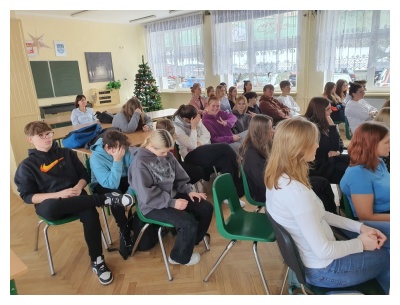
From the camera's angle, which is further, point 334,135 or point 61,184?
point 334,135

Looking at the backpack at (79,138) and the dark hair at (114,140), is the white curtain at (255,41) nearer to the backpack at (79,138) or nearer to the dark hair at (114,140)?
the backpack at (79,138)

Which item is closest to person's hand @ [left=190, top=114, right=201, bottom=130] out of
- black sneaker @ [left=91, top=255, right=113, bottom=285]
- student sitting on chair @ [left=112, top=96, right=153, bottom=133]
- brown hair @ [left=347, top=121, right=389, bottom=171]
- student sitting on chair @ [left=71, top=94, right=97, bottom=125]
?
student sitting on chair @ [left=112, top=96, right=153, bottom=133]

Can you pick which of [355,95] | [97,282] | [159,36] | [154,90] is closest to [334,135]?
[355,95]

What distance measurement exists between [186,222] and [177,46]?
265 inches

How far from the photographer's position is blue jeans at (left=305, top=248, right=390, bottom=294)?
1300 mm

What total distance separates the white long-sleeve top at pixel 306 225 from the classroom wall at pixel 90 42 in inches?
253

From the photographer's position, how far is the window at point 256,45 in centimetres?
598

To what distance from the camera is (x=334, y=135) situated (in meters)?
2.78

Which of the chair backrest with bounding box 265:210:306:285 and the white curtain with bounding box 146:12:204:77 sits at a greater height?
the white curtain with bounding box 146:12:204:77

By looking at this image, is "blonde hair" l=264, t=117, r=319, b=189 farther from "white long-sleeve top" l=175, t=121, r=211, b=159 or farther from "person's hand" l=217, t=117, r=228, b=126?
"person's hand" l=217, t=117, r=228, b=126

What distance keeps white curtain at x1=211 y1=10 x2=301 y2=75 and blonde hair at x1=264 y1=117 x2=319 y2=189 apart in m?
5.18
